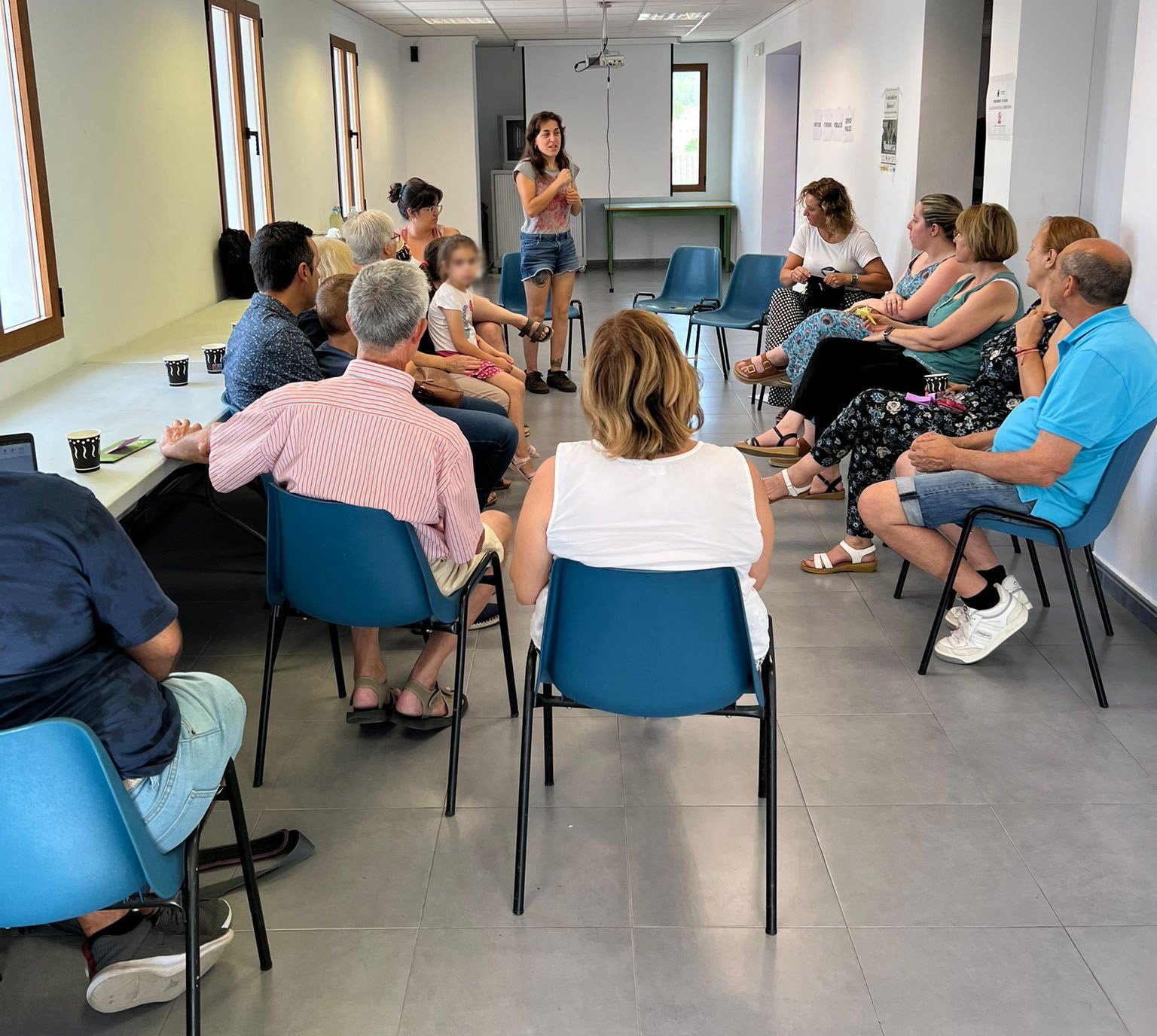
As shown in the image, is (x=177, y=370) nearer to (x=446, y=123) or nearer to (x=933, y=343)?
(x=933, y=343)

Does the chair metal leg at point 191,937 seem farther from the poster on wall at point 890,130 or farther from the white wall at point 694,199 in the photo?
the white wall at point 694,199

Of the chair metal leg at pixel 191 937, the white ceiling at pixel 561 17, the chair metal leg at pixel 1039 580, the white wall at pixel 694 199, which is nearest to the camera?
the chair metal leg at pixel 191 937

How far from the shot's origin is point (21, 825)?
155 cm

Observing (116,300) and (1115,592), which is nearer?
(1115,592)

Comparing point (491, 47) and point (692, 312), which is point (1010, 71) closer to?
point (692, 312)

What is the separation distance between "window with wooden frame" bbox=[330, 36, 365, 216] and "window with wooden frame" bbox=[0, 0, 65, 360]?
18.9ft

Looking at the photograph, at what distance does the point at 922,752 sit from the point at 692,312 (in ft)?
15.8

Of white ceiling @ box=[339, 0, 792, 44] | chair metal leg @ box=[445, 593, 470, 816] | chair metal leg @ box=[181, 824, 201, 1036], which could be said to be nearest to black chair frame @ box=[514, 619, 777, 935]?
chair metal leg @ box=[445, 593, 470, 816]

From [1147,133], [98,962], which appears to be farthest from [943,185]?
[98,962]

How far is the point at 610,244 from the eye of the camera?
13.8 metres

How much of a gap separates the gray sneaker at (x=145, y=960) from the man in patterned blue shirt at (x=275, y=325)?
172 cm

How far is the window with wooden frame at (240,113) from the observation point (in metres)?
6.63

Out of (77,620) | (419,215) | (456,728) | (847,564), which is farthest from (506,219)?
(77,620)

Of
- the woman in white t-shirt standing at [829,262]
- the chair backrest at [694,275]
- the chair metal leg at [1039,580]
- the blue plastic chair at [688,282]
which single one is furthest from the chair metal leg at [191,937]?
the chair backrest at [694,275]
